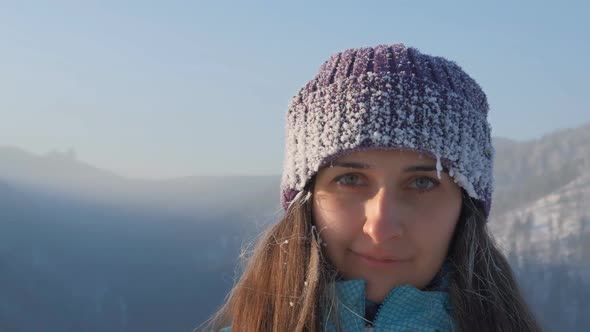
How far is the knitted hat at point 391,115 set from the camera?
58.4 inches

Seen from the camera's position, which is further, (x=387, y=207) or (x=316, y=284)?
→ (x=316, y=284)

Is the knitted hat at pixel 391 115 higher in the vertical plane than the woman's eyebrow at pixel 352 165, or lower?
higher

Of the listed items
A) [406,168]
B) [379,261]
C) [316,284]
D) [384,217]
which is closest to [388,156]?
[406,168]

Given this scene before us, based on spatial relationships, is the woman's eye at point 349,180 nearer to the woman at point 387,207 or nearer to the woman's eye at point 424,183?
the woman at point 387,207

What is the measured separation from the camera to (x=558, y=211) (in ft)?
69.7

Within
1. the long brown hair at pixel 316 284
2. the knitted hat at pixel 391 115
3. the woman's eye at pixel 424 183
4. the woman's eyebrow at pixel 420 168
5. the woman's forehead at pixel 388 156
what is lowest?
the long brown hair at pixel 316 284

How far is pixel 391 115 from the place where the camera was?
1.49m

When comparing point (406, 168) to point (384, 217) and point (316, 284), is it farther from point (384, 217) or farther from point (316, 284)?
point (316, 284)

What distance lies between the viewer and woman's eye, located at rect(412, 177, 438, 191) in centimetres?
149

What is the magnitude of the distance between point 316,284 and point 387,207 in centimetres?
29

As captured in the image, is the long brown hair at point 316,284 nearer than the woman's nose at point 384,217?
No

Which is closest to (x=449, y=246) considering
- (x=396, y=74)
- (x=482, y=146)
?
(x=482, y=146)

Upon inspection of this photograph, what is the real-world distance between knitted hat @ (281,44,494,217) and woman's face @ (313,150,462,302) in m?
0.04

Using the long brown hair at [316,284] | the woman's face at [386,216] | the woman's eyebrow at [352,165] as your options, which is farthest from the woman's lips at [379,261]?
the woman's eyebrow at [352,165]
